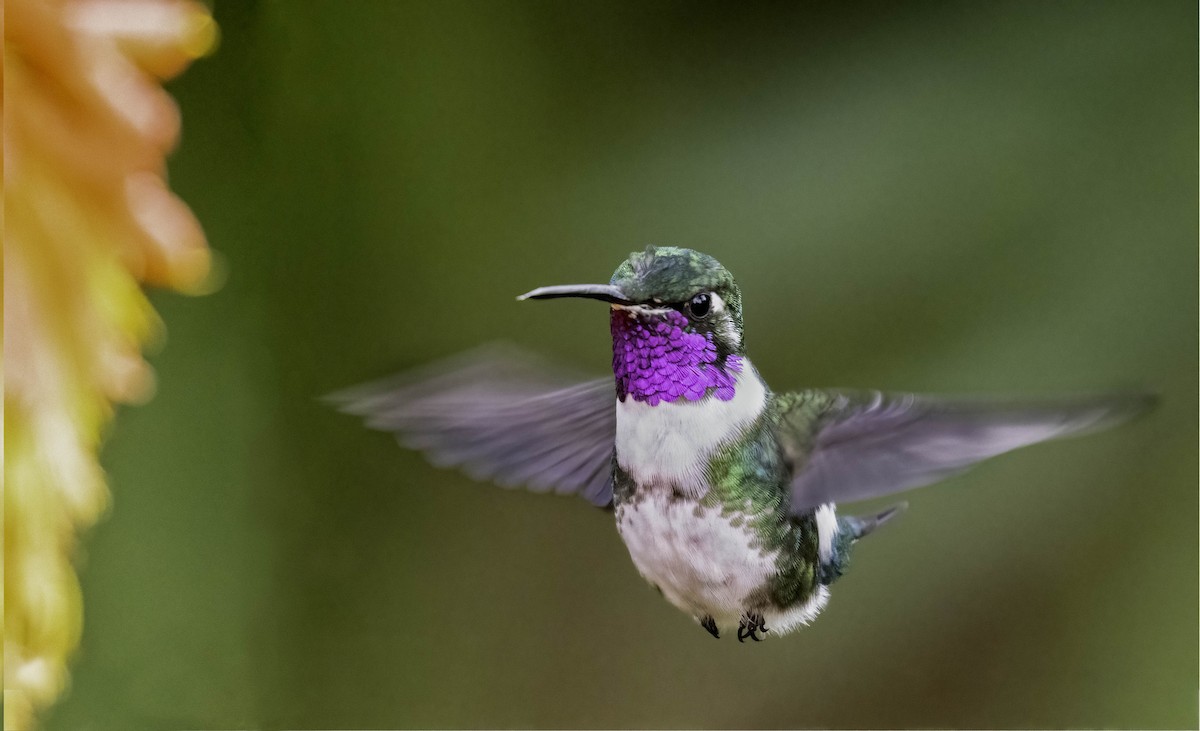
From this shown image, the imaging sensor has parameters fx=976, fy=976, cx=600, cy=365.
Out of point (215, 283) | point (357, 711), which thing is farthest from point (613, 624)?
point (215, 283)

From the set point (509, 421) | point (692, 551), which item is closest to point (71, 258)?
point (509, 421)

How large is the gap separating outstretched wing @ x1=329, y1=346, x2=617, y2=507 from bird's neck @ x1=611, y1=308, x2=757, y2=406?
0.07 m

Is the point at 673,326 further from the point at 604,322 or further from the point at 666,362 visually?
the point at 604,322

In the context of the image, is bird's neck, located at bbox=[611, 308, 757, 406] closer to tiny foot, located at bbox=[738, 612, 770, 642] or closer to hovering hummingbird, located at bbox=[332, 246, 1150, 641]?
hovering hummingbird, located at bbox=[332, 246, 1150, 641]

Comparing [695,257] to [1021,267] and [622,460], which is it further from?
[1021,267]

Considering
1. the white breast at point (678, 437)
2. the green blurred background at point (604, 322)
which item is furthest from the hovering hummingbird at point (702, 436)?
the green blurred background at point (604, 322)

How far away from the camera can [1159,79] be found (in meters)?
0.61

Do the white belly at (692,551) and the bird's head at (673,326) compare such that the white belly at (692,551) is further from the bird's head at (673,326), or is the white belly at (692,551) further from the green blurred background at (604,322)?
the green blurred background at (604,322)

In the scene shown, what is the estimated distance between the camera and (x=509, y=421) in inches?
18.0

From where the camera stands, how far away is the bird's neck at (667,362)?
0.37 meters

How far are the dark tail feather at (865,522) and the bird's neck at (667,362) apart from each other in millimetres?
139

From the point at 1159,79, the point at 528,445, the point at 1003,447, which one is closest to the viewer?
the point at 1003,447

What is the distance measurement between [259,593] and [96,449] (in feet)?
0.45

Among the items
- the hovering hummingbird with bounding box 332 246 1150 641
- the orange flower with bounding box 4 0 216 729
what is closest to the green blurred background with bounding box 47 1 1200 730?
the orange flower with bounding box 4 0 216 729
